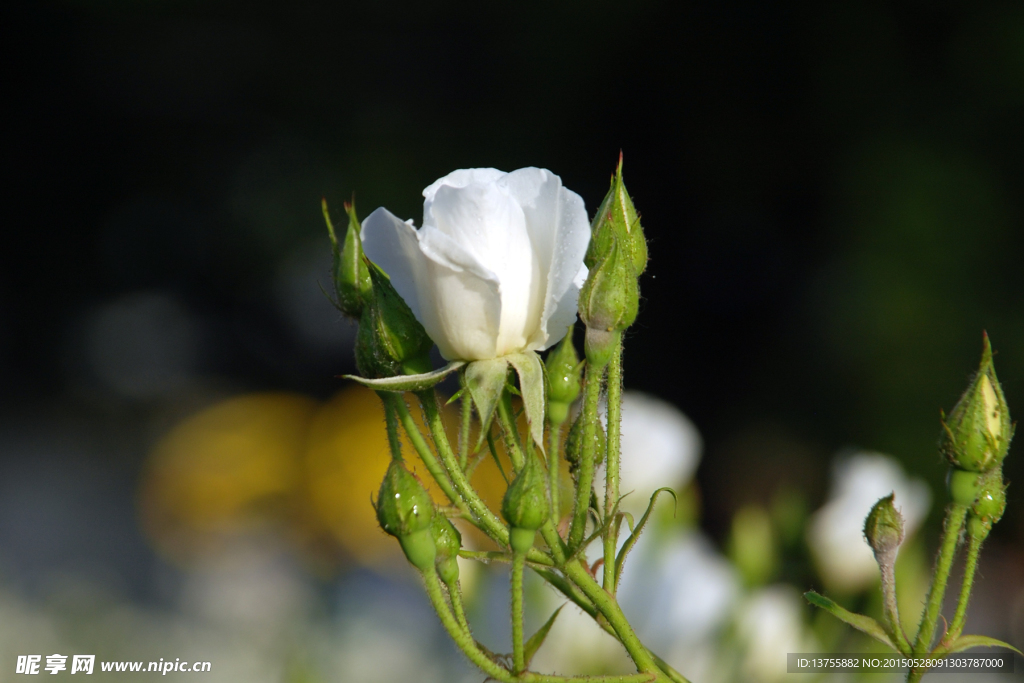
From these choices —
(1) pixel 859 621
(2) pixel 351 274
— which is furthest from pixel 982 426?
(2) pixel 351 274

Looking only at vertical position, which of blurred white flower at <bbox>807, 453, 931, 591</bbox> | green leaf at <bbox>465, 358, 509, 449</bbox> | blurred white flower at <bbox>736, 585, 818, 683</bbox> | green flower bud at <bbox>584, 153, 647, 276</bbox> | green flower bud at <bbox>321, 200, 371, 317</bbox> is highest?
green flower bud at <bbox>584, 153, 647, 276</bbox>

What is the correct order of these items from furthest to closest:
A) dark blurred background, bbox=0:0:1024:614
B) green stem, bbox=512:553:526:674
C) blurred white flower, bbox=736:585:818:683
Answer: dark blurred background, bbox=0:0:1024:614 → blurred white flower, bbox=736:585:818:683 → green stem, bbox=512:553:526:674

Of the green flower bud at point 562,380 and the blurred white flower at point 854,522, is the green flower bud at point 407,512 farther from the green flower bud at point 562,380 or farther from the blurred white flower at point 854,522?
the blurred white flower at point 854,522

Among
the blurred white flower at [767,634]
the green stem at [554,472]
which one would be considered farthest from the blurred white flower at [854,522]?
the green stem at [554,472]

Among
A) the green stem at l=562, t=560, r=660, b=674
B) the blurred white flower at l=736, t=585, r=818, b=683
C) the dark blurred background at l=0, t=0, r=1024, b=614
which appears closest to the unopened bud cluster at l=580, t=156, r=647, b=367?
the green stem at l=562, t=560, r=660, b=674

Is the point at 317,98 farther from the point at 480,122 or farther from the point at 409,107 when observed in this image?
the point at 480,122

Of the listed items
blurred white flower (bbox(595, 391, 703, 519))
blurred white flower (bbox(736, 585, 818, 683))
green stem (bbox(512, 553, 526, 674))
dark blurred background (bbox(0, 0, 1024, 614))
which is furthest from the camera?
dark blurred background (bbox(0, 0, 1024, 614))

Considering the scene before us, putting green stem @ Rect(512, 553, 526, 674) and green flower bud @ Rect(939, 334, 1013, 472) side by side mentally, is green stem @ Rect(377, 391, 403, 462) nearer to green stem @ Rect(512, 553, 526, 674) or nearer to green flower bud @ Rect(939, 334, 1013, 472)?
green stem @ Rect(512, 553, 526, 674)
